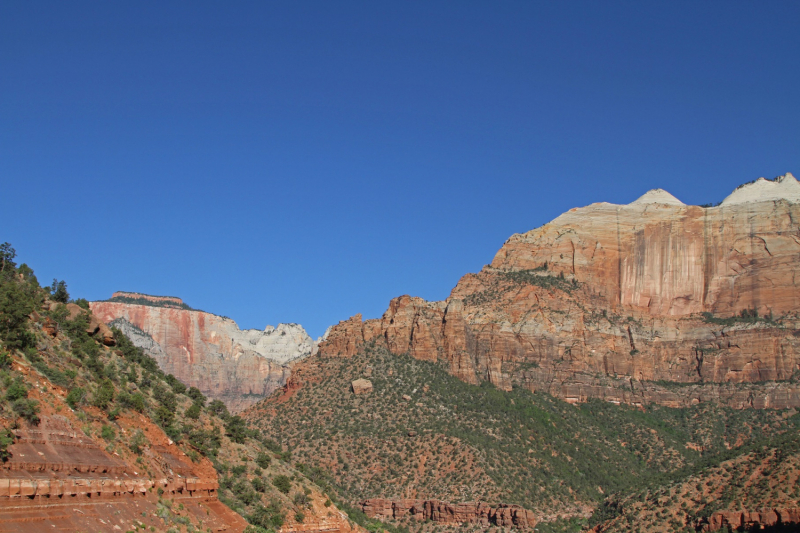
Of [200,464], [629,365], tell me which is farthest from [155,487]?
[629,365]

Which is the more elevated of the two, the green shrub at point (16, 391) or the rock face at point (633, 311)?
the rock face at point (633, 311)

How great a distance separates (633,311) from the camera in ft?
510

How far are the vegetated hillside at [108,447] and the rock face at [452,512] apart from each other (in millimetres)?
31161

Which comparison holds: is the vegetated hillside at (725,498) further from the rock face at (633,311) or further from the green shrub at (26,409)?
the green shrub at (26,409)

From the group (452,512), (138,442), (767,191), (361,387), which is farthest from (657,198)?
(138,442)

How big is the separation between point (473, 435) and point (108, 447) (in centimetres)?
7380

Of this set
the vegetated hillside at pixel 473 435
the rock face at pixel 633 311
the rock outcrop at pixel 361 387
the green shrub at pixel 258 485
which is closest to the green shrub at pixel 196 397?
the green shrub at pixel 258 485

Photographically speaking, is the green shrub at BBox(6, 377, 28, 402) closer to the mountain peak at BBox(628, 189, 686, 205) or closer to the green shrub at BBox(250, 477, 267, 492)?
the green shrub at BBox(250, 477, 267, 492)

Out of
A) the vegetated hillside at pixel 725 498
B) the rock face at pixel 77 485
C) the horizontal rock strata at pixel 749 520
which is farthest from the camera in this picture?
the vegetated hillside at pixel 725 498

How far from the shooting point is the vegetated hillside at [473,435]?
98562 mm

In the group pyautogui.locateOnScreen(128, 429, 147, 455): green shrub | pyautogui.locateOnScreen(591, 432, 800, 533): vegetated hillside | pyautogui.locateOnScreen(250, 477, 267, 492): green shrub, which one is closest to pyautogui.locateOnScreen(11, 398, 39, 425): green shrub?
pyautogui.locateOnScreen(128, 429, 147, 455): green shrub

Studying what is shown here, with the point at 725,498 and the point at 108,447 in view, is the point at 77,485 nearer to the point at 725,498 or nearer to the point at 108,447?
the point at 108,447

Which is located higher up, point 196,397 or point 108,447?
point 196,397

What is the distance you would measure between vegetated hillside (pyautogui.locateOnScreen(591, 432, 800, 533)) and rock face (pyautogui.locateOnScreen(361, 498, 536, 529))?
8834mm
